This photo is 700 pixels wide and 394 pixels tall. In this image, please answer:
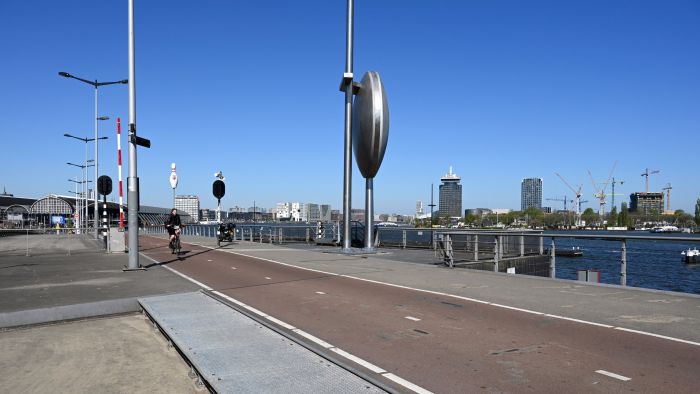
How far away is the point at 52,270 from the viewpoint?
50.0ft

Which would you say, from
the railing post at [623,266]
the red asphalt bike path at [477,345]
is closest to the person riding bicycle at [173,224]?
the red asphalt bike path at [477,345]

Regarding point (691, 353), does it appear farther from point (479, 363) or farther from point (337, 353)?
point (337, 353)

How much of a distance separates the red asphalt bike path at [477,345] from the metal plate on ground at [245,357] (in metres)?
0.67

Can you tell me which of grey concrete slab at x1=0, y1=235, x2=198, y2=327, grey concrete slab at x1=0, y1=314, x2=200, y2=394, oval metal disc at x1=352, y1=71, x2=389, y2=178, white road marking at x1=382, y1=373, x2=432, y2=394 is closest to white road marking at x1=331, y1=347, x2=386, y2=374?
white road marking at x1=382, y1=373, x2=432, y2=394

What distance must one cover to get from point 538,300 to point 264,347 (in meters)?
5.78

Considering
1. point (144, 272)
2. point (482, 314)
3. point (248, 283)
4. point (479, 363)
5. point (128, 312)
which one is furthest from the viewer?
point (144, 272)

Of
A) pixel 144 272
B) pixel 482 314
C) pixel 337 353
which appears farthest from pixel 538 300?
pixel 144 272

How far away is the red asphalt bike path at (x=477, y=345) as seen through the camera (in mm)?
4809

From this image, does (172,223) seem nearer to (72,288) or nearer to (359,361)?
(72,288)

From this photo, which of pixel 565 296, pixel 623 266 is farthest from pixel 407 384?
pixel 623 266

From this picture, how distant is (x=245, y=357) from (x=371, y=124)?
16242mm

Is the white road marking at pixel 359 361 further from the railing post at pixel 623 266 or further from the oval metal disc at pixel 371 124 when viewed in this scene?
A: the oval metal disc at pixel 371 124

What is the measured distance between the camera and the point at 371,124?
20.9 metres

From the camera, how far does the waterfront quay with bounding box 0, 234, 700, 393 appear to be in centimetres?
493
